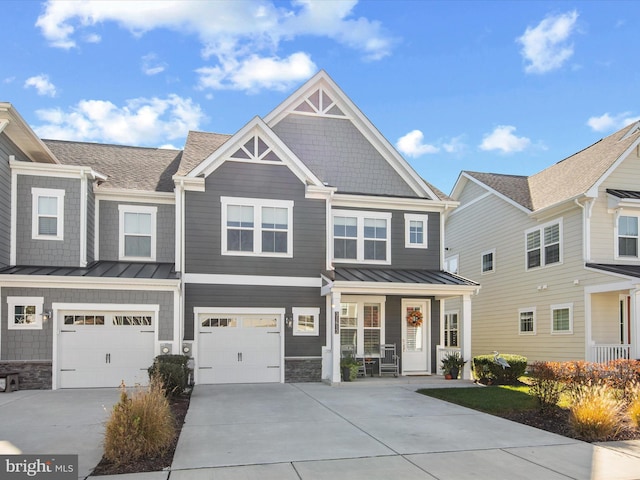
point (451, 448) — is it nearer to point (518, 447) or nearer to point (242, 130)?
point (518, 447)

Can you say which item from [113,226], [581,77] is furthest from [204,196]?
[581,77]

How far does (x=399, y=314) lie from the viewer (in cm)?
1827

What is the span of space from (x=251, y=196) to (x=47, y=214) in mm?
5905

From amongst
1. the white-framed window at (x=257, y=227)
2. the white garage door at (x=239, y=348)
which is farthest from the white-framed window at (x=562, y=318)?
the white garage door at (x=239, y=348)

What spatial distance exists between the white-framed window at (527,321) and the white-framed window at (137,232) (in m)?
13.7

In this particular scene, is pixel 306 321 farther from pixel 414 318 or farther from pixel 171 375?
pixel 171 375

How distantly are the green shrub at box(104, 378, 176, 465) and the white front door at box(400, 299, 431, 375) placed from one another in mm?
11578

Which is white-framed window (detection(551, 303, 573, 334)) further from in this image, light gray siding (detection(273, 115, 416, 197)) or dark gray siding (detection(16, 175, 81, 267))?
dark gray siding (detection(16, 175, 81, 267))

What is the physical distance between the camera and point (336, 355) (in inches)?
619

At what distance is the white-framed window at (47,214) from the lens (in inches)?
623

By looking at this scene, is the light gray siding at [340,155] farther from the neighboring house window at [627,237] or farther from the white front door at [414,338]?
the neighboring house window at [627,237]

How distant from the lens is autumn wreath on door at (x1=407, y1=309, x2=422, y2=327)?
719 inches

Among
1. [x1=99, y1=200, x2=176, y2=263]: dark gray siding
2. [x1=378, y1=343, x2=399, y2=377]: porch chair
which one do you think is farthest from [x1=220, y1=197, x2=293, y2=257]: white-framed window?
[x1=378, y1=343, x2=399, y2=377]: porch chair

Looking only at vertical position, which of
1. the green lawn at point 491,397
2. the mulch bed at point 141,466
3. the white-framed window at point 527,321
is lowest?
the green lawn at point 491,397
